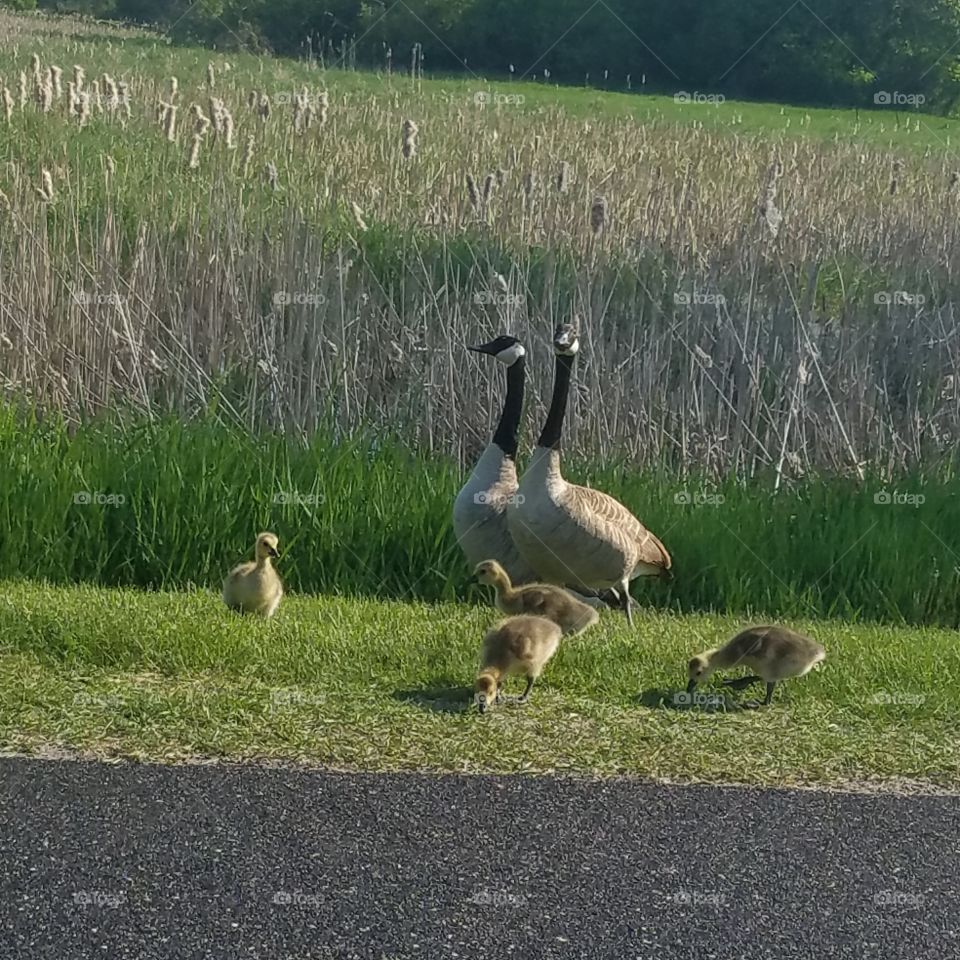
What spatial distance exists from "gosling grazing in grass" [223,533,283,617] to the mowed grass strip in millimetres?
97

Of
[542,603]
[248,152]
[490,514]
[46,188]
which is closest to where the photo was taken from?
[542,603]

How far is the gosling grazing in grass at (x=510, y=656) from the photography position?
525 centimetres

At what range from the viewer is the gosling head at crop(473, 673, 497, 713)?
17.1ft

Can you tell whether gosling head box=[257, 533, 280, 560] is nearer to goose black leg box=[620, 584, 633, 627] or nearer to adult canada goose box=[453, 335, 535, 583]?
adult canada goose box=[453, 335, 535, 583]

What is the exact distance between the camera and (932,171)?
1689 cm

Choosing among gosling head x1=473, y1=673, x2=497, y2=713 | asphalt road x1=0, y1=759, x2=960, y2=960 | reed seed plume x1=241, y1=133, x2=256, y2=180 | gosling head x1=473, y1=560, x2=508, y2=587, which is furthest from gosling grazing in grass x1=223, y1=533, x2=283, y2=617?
reed seed plume x1=241, y1=133, x2=256, y2=180

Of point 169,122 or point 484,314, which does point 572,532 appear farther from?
point 169,122

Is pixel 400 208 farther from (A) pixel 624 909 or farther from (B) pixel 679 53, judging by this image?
(B) pixel 679 53

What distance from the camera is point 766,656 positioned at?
5.42 metres

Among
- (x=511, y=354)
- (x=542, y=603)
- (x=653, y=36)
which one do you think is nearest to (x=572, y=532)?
(x=542, y=603)

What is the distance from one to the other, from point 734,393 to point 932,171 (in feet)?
29.1

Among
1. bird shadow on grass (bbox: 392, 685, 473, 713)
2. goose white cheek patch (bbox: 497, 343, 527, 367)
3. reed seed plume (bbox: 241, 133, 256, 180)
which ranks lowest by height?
bird shadow on grass (bbox: 392, 685, 473, 713)

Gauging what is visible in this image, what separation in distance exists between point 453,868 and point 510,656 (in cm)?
143

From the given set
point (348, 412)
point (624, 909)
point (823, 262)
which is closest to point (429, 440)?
point (348, 412)
